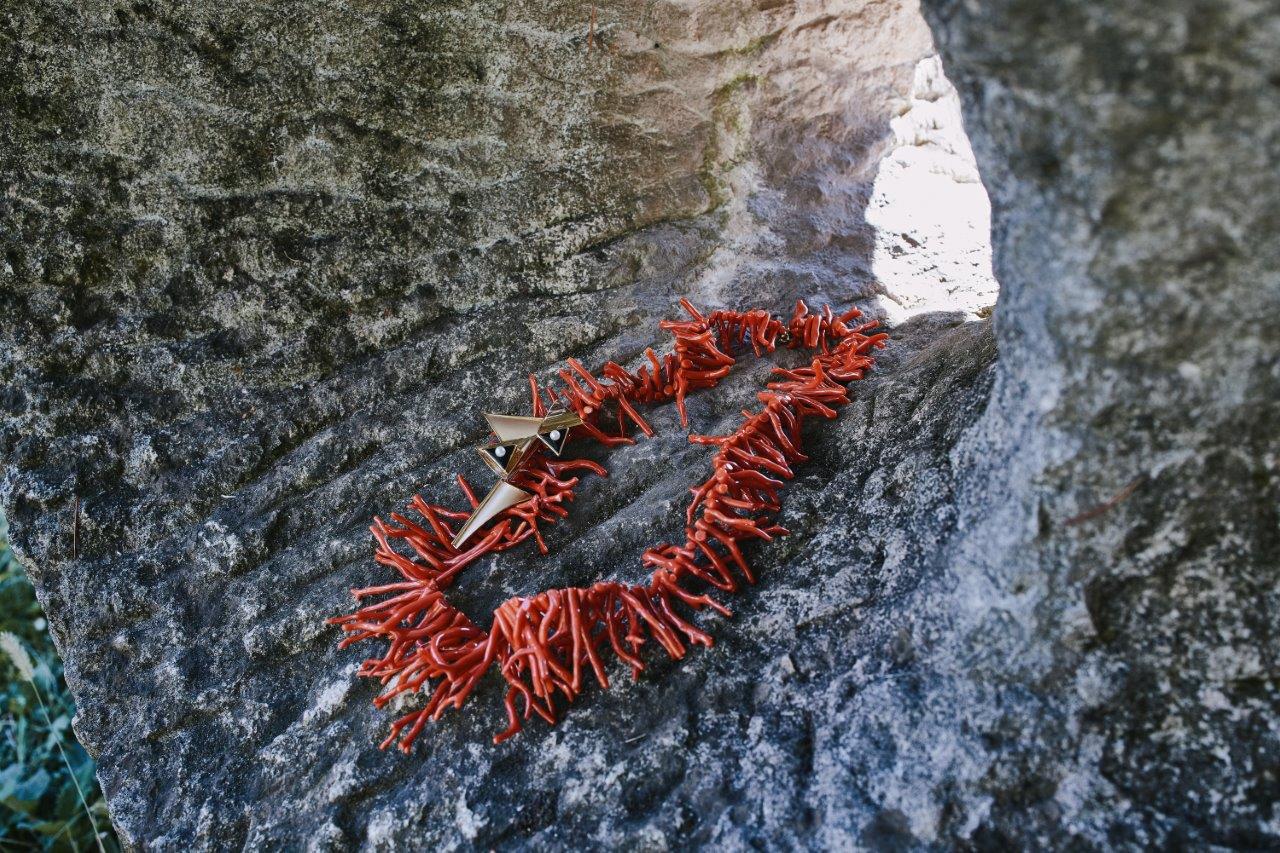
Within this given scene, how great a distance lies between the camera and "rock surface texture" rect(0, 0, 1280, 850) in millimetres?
939

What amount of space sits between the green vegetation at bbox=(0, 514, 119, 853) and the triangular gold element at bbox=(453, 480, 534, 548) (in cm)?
148

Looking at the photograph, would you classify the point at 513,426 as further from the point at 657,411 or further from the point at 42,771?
the point at 42,771

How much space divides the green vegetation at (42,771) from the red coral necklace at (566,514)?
1448 mm

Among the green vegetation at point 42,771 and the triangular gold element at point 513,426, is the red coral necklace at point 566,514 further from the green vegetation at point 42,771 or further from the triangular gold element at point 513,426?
the green vegetation at point 42,771

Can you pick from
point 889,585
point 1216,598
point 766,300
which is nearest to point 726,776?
point 889,585

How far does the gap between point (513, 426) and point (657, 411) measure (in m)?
0.29

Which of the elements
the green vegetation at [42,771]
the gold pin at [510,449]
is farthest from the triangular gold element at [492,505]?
the green vegetation at [42,771]

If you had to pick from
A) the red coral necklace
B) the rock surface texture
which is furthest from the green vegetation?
the red coral necklace

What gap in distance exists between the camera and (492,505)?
169cm

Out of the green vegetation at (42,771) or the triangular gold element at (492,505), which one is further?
the green vegetation at (42,771)

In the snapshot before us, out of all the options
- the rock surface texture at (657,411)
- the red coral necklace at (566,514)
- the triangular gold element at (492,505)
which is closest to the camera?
the rock surface texture at (657,411)

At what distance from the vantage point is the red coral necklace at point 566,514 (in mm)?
1400

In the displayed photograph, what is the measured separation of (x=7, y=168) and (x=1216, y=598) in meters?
2.04

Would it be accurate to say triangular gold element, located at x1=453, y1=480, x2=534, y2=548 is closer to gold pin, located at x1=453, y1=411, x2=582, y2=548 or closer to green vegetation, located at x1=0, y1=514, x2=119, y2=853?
gold pin, located at x1=453, y1=411, x2=582, y2=548
